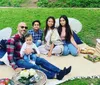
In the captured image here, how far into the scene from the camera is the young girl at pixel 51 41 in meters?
7.11

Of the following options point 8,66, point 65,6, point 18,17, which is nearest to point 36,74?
point 8,66

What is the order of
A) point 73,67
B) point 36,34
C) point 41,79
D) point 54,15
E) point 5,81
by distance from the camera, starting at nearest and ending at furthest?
point 41,79, point 5,81, point 73,67, point 36,34, point 54,15

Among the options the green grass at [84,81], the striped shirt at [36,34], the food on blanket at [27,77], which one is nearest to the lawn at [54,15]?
the striped shirt at [36,34]

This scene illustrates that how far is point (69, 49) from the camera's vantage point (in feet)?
23.6

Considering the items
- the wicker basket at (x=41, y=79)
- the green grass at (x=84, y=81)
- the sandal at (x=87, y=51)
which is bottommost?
the green grass at (x=84, y=81)

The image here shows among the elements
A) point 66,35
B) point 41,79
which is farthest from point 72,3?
point 41,79

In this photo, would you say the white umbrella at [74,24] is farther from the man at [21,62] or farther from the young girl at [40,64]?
the man at [21,62]

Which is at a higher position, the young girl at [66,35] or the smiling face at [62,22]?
the smiling face at [62,22]

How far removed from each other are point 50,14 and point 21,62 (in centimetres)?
428

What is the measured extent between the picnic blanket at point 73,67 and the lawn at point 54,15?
1.44m

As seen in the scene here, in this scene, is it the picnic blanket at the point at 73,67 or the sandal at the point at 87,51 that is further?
the sandal at the point at 87,51

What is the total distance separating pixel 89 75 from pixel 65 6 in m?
5.53

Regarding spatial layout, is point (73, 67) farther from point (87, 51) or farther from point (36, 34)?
point (36, 34)

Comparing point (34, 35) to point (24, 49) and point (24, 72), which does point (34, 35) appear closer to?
point (24, 49)
